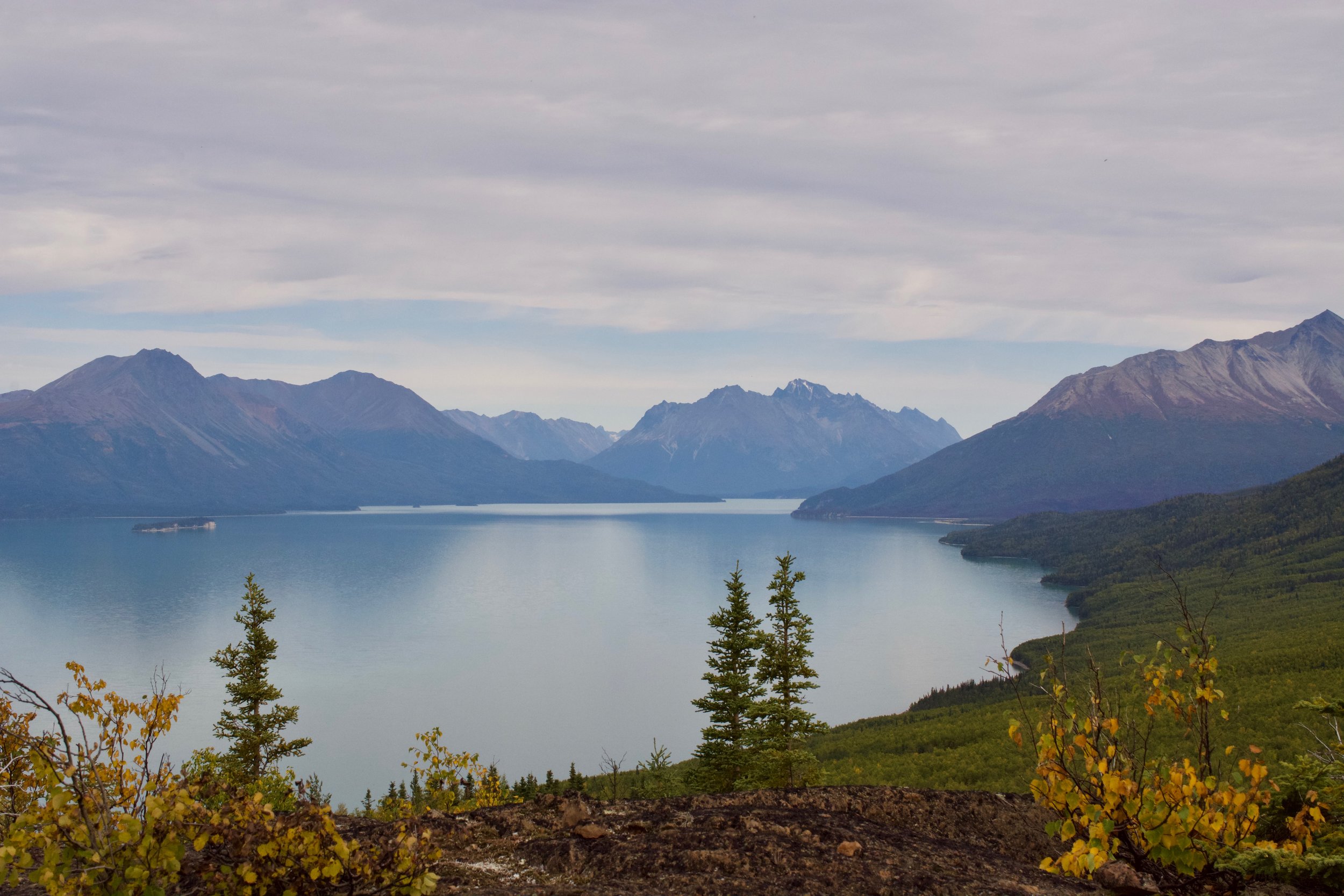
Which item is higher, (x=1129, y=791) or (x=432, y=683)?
(x=1129, y=791)

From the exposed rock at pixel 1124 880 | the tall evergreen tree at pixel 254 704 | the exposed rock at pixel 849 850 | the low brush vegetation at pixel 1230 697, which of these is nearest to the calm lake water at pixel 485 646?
the low brush vegetation at pixel 1230 697

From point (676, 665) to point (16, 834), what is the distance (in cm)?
9922

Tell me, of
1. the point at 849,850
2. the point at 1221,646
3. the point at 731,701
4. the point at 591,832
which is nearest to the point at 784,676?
the point at 731,701

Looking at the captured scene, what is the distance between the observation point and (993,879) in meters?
10.9

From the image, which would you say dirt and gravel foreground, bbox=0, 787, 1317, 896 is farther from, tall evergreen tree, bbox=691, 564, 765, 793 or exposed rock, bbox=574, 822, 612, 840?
tall evergreen tree, bbox=691, 564, 765, 793

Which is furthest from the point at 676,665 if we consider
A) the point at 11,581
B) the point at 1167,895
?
the point at 11,581

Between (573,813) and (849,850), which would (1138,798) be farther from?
(573,813)

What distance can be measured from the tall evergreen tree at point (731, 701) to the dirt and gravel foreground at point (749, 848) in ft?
73.4

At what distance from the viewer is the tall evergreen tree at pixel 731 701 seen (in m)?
37.0

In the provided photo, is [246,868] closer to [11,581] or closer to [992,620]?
[992,620]

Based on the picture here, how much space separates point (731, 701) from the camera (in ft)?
124

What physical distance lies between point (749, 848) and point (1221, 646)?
9381 cm

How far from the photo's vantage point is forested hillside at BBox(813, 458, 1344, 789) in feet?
149

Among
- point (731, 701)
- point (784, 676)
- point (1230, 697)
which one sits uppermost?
point (784, 676)
